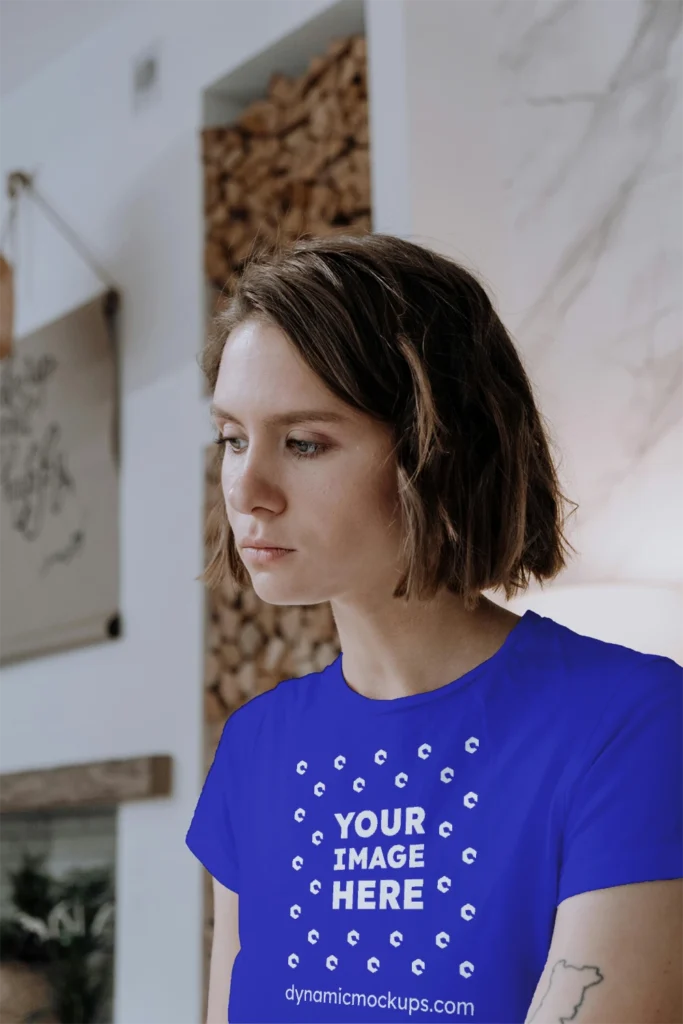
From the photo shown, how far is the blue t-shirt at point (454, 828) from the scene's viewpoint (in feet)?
3.21

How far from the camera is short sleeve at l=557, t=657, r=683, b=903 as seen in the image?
934 mm

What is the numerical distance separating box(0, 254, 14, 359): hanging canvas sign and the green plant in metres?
1.33

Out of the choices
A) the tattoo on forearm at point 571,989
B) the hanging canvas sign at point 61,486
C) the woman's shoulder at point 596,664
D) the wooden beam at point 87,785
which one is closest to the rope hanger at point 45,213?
the hanging canvas sign at point 61,486

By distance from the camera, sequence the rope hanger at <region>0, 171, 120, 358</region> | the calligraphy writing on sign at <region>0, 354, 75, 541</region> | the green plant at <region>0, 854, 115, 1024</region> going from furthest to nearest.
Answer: the calligraphy writing on sign at <region>0, 354, 75, 541</region>, the rope hanger at <region>0, 171, 120, 358</region>, the green plant at <region>0, 854, 115, 1024</region>

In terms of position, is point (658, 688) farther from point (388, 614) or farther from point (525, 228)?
point (525, 228)

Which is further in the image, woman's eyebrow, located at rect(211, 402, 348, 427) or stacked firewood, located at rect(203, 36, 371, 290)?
stacked firewood, located at rect(203, 36, 371, 290)

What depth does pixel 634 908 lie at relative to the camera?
0.93 meters

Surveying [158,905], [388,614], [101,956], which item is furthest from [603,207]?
[101,956]

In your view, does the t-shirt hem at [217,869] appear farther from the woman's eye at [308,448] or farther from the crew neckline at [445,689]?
the woman's eye at [308,448]

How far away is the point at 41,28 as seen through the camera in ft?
11.9

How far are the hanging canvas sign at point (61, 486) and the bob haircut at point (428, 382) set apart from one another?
6.98ft

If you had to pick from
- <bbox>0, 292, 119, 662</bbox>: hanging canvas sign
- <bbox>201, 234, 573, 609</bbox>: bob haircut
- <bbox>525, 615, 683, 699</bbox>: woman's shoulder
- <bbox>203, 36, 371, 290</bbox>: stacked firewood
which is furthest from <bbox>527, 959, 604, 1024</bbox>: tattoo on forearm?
<bbox>0, 292, 119, 662</bbox>: hanging canvas sign

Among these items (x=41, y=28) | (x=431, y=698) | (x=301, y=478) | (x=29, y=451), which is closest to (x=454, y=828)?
(x=431, y=698)

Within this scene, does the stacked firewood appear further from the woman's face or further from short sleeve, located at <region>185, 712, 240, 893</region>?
the woman's face
